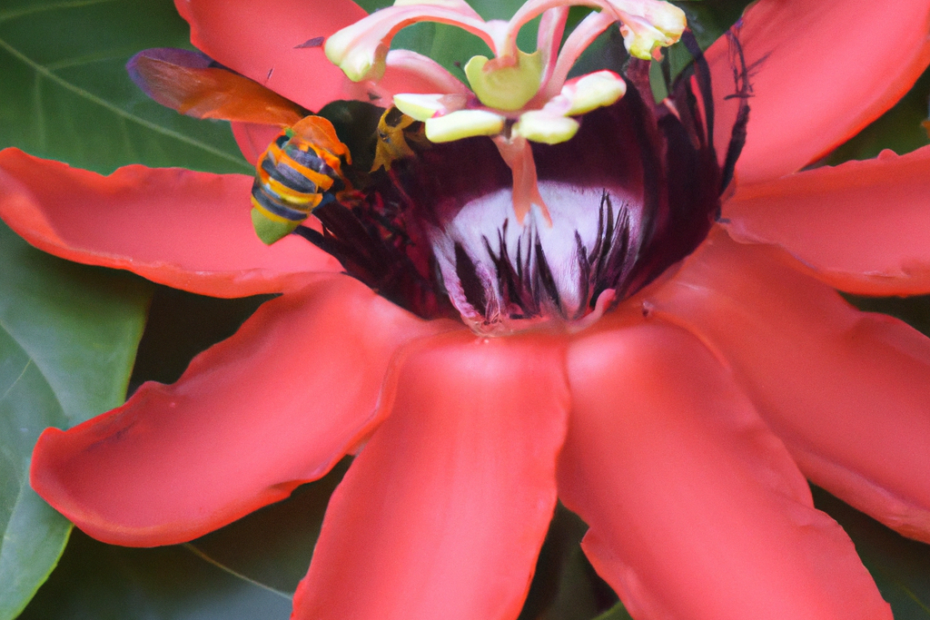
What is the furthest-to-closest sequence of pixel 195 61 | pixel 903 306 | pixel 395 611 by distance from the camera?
pixel 903 306, pixel 195 61, pixel 395 611

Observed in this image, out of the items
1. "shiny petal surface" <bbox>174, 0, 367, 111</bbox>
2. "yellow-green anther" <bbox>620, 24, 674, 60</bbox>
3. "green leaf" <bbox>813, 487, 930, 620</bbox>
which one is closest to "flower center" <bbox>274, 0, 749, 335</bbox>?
"yellow-green anther" <bbox>620, 24, 674, 60</bbox>

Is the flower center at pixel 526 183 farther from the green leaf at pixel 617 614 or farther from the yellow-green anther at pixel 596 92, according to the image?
the green leaf at pixel 617 614

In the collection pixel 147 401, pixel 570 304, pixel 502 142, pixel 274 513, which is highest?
pixel 502 142

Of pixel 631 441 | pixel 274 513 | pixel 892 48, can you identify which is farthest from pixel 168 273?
pixel 892 48

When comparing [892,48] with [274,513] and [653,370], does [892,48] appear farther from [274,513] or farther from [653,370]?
[274,513]

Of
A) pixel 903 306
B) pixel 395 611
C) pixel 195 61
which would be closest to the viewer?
pixel 395 611

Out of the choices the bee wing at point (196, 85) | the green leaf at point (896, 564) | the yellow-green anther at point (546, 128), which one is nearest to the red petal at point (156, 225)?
the bee wing at point (196, 85)

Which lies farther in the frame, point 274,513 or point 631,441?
point 274,513
